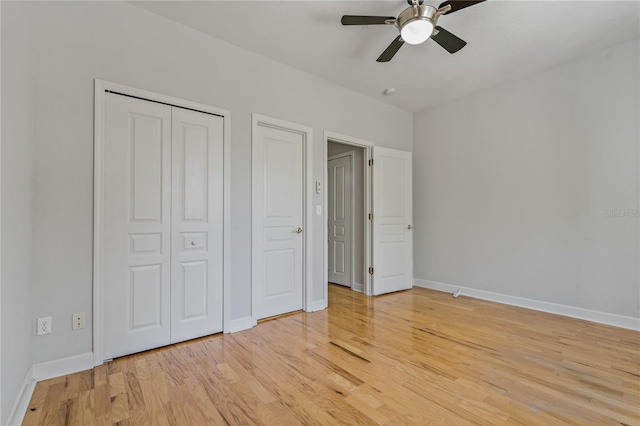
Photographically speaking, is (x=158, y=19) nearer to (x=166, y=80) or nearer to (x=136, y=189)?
(x=166, y=80)

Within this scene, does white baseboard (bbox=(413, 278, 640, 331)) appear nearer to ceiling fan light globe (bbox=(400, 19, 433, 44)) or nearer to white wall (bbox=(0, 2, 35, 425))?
ceiling fan light globe (bbox=(400, 19, 433, 44))

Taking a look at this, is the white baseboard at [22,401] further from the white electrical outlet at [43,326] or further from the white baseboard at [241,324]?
the white baseboard at [241,324]

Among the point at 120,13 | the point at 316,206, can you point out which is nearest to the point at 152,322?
the point at 316,206

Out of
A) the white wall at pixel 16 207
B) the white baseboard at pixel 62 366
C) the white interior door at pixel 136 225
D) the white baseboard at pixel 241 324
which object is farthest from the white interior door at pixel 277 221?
the white wall at pixel 16 207

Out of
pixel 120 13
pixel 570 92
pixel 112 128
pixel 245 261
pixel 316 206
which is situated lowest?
pixel 245 261

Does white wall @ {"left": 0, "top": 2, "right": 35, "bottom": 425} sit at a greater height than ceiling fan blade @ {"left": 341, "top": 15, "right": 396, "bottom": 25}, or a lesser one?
lesser

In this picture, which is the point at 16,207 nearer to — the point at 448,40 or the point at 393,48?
the point at 393,48

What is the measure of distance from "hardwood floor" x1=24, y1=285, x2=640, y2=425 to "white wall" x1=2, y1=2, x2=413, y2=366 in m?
0.51

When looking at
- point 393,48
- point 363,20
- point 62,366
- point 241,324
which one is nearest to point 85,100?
point 62,366

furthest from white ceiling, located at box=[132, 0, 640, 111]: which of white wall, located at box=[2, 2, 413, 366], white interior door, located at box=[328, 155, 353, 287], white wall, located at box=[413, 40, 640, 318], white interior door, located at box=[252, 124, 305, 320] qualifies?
white interior door, located at box=[328, 155, 353, 287]

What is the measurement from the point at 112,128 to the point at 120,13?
0.93 m

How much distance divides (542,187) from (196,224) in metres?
3.94

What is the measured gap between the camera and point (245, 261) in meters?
3.02

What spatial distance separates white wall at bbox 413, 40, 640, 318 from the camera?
10.0ft
